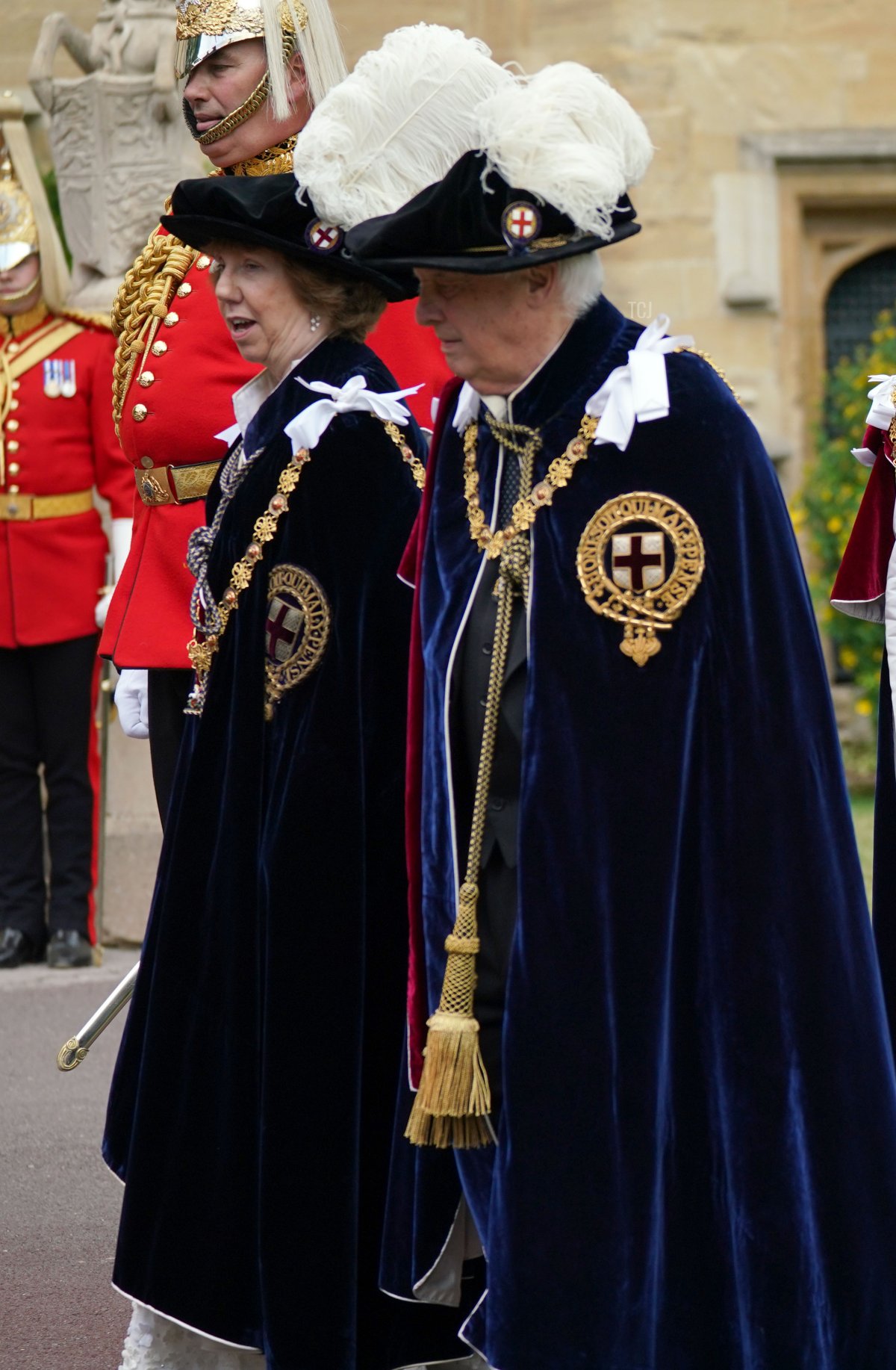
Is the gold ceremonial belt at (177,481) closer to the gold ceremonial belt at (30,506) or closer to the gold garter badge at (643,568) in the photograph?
the gold garter badge at (643,568)

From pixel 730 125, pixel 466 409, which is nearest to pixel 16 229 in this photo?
pixel 466 409

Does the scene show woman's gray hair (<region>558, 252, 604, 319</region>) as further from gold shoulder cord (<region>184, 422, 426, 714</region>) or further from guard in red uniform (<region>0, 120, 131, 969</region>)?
guard in red uniform (<region>0, 120, 131, 969</region>)

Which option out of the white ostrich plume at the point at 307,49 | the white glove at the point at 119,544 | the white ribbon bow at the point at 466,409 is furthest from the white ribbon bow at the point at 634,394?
the white glove at the point at 119,544

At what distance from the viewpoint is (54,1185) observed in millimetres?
4895

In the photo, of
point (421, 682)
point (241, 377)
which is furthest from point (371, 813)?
point (241, 377)

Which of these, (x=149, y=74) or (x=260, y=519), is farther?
(x=149, y=74)

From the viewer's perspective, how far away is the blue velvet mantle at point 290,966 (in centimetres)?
331

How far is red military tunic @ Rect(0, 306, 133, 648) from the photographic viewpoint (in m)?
6.79

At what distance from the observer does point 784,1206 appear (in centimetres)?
287

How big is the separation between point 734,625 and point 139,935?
4608 millimetres

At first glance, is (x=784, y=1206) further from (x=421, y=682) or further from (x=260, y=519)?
(x=260, y=519)

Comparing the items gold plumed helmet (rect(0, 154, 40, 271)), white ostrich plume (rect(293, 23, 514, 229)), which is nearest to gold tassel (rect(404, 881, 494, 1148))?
white ostrich plume (rect(293, 23, 514, 229))

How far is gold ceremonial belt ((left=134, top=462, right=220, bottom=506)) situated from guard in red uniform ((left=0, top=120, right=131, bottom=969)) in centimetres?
238

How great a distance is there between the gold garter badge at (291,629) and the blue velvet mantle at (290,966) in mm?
15
